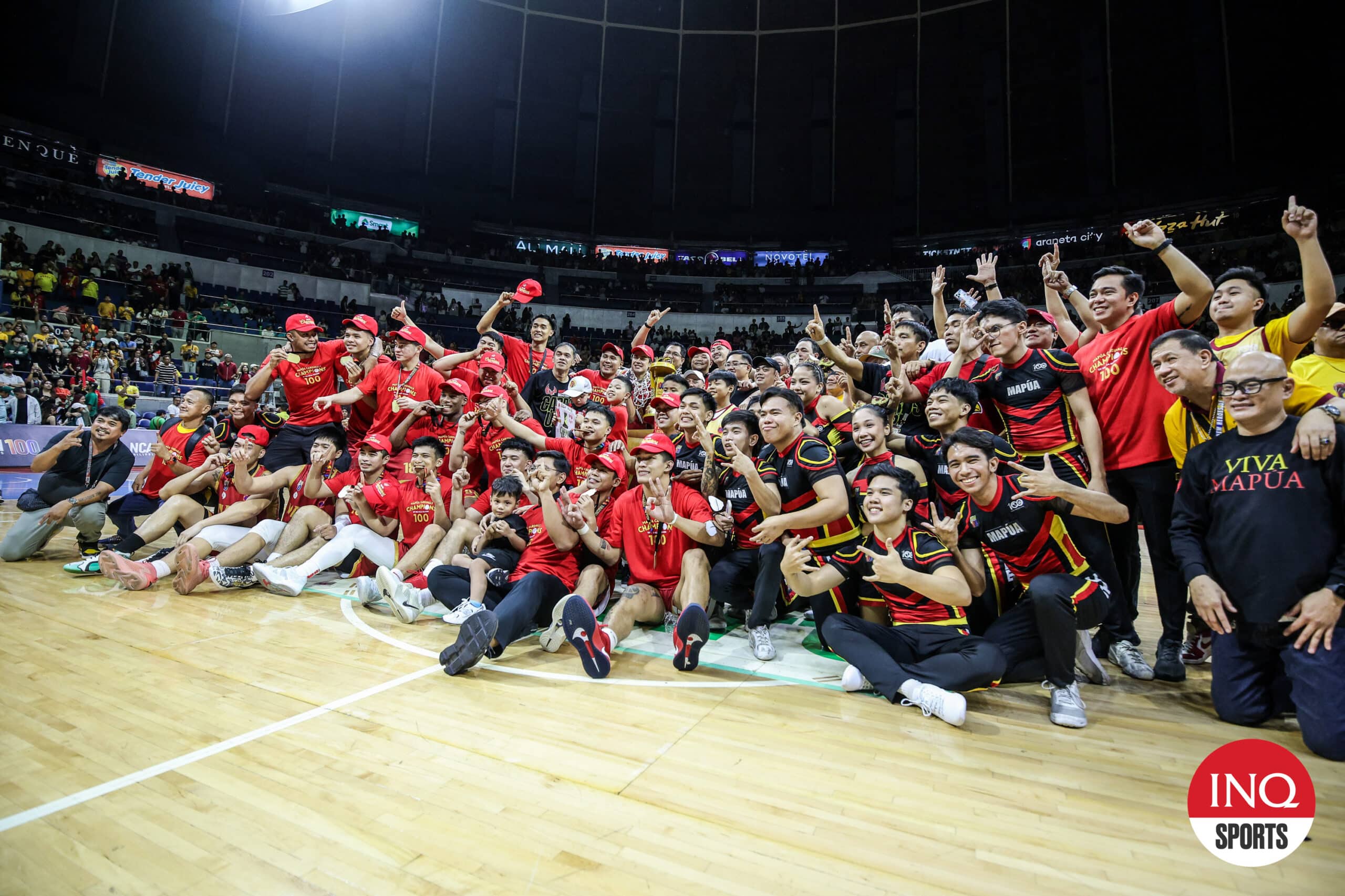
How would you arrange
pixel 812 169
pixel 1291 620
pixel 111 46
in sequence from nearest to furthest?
pixel 1291 620, pixel 111 46, pixel 812 169

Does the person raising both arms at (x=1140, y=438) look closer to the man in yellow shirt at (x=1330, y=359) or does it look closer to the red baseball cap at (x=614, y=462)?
the man in yellow shirt at (x=1330, y=359)

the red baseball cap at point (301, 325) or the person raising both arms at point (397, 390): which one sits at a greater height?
the red baseball cap at point (301, 325)

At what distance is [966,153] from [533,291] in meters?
22.1

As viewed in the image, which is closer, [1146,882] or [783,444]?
[1146,882]

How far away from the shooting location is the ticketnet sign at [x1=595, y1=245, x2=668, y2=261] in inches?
1109

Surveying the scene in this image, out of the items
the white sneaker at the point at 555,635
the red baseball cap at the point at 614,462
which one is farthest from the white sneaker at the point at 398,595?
the red baseball cap at the point at 614,462

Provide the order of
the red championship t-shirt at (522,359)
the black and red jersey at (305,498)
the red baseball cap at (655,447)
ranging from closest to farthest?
1. the red baseball cap at (655,447)
2. the black and red jersey at (305,498)
3. the red championship t-shirt at (522,359)

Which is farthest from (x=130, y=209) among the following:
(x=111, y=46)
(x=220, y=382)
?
(x=220, y=382)

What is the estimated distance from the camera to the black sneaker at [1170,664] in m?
3.57

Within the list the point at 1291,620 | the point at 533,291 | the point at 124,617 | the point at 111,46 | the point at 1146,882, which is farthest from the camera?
the point at 111,46

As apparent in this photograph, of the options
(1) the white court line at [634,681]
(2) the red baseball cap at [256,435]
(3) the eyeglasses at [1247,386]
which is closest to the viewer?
(3) the eyeglasses at [1247,386]

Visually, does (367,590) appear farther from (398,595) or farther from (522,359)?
(522,359)

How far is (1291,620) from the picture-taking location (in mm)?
2756

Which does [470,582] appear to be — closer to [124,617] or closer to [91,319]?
[124,617]
